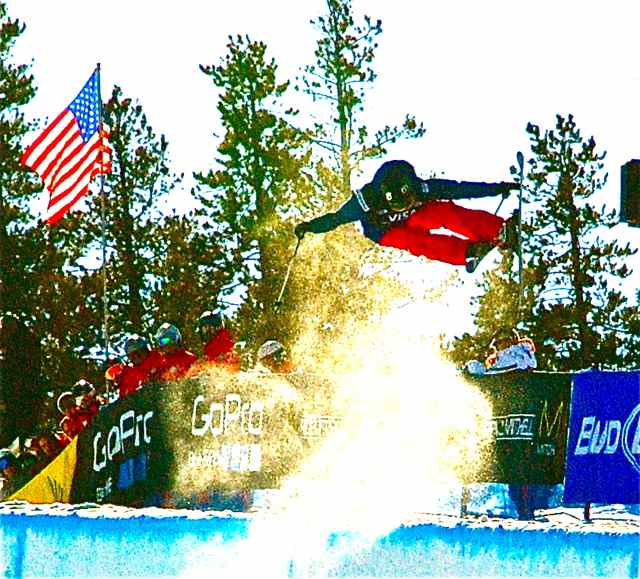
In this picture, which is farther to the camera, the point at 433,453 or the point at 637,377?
the point at 433,453

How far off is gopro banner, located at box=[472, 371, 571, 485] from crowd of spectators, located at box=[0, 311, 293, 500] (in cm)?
226

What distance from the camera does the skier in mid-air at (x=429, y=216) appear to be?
12.1 m

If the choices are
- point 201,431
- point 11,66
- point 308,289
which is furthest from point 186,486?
point 11,66

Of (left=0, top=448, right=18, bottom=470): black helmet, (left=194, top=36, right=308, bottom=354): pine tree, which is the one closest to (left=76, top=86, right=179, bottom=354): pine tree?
(left=194, top=36, right=308, bottom=354): pine tree

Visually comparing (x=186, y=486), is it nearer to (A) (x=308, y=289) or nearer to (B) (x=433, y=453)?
(B) (x=433, y=453)

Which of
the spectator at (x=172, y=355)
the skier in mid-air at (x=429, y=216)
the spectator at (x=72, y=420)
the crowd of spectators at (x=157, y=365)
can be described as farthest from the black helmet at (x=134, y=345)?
the skier in mid-air at (x=429, y=216)

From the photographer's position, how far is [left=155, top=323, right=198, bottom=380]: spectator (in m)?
12.8

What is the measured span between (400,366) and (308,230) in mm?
1738

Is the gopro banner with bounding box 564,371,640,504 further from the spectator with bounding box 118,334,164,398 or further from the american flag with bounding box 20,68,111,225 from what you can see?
the american flag with bounding box 20,68,111,225

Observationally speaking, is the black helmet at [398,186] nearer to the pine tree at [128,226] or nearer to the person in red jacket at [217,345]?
the person in red jacket at [217,345]

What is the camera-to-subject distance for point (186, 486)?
1221cm

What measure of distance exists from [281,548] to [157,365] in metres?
5.36

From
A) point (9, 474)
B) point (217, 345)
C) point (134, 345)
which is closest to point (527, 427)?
point (217, 345)

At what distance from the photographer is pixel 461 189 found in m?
12.0
